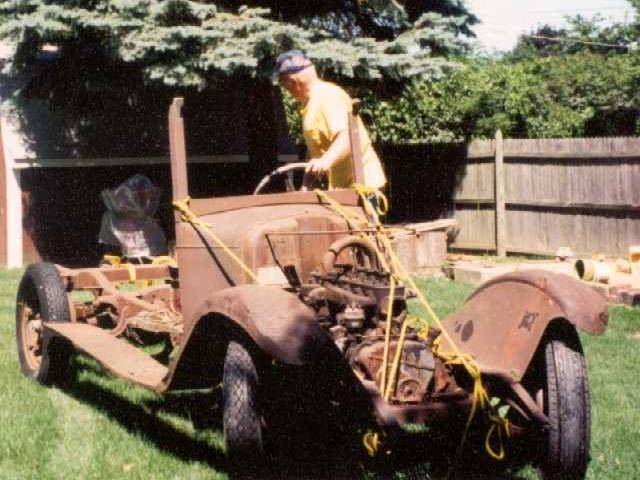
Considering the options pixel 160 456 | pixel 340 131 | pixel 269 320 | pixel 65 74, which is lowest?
pixel 160 456

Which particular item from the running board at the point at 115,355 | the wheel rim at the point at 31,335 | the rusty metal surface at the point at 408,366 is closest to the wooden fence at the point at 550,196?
the wheel rim at the point at 31,335

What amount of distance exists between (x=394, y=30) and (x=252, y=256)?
881 centimetres

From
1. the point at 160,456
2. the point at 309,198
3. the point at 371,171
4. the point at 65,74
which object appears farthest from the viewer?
the point at 65,74

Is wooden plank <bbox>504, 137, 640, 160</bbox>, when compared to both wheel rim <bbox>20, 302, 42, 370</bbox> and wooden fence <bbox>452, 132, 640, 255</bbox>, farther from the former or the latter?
wheel rim <bbox>20, 302, 42, 370</bbox>

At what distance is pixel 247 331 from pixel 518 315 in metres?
1.39

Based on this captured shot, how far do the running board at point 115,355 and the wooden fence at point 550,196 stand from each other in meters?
8.52

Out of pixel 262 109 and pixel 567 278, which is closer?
pixel 567 278

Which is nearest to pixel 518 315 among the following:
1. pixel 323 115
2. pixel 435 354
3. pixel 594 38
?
pixel 435 354

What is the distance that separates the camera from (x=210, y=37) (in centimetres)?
1076

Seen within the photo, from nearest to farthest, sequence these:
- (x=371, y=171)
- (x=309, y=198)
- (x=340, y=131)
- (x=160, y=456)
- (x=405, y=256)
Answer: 1. (x=160, y=456)
2. (x=309, y=198)
3. (x=340, y=131)
4. (x=371, y=171)
5. (x=405, y=256)

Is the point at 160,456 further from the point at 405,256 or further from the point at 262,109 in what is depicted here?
the point at 262,109

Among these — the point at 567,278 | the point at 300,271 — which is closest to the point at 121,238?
the point at 300,271

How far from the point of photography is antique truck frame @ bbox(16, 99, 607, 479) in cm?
381

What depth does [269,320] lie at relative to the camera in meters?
3.75
